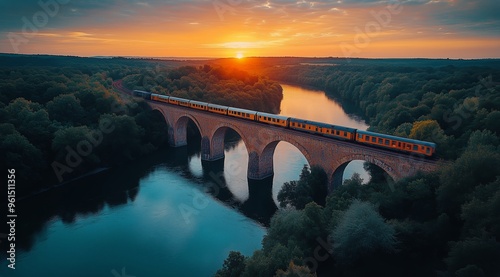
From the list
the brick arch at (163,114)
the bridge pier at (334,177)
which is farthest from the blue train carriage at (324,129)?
the brick arch at (163,114)

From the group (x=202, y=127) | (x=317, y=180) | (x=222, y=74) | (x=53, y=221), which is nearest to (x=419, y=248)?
(x=317, y=180)

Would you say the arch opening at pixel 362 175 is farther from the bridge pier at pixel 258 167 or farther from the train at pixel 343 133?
the bridge pier at pixel 258 167

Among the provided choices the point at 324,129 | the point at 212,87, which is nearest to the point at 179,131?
the point at 212,87

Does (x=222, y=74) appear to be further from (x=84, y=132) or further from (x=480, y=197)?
(x=480, y=197)

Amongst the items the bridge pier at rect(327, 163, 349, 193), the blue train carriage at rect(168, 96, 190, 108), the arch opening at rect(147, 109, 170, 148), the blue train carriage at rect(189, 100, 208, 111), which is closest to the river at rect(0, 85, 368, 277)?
the bridge pier at rect(327, 163, 349, 193)

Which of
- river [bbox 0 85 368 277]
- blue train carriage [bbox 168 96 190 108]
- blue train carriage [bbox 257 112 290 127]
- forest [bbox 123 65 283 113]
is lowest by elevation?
river [bbox 0 85 368 277]

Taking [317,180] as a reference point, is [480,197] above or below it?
above

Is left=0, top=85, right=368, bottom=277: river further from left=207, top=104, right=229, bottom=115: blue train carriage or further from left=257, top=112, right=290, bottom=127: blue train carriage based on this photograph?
left=257, top=112, right=290, bottom=127: blue train carriage

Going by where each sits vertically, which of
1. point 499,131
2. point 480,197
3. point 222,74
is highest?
point 222,74
